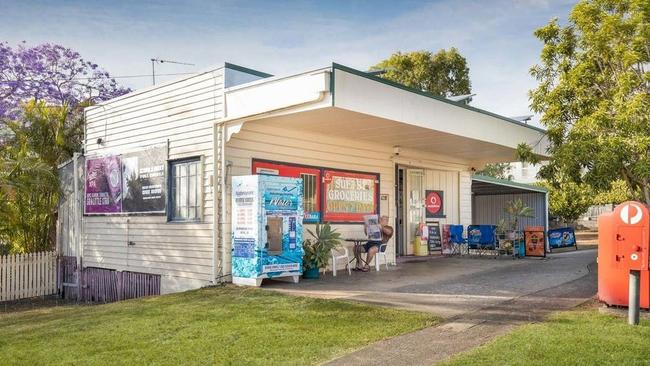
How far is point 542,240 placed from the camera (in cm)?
1513

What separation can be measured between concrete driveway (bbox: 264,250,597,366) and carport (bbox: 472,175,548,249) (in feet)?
22.6

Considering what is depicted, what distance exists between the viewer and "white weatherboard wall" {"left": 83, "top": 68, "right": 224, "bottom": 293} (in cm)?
1080

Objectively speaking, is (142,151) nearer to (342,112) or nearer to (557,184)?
(342,112)

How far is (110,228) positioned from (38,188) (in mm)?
2337

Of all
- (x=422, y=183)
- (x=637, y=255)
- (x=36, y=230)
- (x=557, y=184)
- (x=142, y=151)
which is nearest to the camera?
(x=637, y=255)

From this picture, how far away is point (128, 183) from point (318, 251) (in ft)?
15.7

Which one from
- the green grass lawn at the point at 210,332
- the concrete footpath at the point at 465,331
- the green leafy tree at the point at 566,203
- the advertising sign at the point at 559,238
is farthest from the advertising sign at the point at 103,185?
the green leafy tree at the point at 566,203

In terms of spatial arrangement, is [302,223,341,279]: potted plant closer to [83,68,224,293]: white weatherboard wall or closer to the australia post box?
[83,68,224,293]: white weatherboard wall

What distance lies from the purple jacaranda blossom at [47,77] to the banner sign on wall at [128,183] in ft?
13.7

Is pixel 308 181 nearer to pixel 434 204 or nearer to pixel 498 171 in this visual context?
pixel 434 204

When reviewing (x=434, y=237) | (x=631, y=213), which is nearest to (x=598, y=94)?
(x=631, y=213)

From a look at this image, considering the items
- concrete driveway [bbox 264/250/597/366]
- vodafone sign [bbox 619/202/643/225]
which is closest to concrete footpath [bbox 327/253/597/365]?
concrete driveway [bbox 264/250/597/366]

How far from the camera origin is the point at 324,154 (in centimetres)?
1244

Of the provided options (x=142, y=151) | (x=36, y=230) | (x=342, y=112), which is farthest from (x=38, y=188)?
(x=342, y=112)
